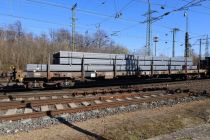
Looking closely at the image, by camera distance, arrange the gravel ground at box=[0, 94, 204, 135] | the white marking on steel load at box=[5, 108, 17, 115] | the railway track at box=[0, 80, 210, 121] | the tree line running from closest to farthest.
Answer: the gravel ground at box=[0, 94, 204, 135]
the railway track at box=[0, 80, 210, 121]
the white marking on steel load at box=[5, 108, 17, 115]
the tree line

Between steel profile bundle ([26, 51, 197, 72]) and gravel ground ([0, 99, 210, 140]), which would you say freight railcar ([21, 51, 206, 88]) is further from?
gravel ground ([0, 99, 210, 140])

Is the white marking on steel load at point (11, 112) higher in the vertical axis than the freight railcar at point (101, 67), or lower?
lower

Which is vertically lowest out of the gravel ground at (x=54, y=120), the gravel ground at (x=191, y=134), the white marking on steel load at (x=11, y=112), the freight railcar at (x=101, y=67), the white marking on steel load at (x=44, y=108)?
the gravel ground at (x=191, y=134)

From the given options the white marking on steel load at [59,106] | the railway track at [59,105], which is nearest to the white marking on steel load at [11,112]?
the railway track at [59,105]

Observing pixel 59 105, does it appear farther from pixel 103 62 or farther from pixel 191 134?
pixel 103 62

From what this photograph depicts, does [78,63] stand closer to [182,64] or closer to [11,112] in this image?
[11,112]

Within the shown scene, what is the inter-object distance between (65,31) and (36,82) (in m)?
71.4

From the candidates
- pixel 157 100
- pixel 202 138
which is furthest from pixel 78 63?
pixel 202 138

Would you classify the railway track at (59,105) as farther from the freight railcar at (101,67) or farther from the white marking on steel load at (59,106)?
the freight railcar at (101,67)

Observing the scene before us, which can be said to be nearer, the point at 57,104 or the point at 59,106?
the point at 59,106

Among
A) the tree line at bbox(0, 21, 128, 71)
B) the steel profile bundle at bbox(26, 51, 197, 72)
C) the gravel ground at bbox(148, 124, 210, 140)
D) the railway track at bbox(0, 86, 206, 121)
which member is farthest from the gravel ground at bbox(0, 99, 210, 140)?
the tree line at bbox(0, 21, 128, 71)

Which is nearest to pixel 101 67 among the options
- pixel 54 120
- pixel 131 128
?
pixel 54 120

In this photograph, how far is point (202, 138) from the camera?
7.78 m

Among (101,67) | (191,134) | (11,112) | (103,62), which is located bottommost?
(191,134)
